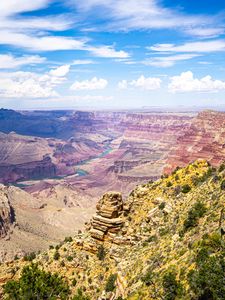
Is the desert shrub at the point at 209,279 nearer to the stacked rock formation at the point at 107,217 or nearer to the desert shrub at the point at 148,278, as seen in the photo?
the desert shrub at the point at 148,278

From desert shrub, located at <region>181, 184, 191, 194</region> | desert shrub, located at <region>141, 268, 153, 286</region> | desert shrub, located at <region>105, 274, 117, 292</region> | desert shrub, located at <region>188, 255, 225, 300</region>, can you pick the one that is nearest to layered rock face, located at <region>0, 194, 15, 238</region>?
desert shrub, located at <region>181, 184, 191, 194</region>

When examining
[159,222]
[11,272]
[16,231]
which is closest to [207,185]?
[159,222]

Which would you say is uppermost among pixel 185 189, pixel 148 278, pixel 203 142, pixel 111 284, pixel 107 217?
pixel 185 189

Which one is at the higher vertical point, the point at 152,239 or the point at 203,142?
the point at 152,239

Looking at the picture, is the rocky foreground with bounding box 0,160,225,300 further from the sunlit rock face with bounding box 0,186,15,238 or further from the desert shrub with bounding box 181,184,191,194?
the sunlit rock face with bounding box 0,186,15,238

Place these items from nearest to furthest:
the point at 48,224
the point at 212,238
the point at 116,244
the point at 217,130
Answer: the point at 212,238 → the point at 116,244 → the point at 48,224 → the point at 217,130

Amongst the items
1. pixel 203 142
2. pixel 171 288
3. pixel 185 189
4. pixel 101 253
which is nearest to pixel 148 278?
pixel 171 288

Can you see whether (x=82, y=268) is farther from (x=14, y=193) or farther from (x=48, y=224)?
(x=14, y=193)

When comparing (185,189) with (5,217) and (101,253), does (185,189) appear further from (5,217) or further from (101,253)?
(5,217)

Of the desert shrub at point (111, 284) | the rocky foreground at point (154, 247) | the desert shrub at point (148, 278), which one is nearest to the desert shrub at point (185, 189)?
the rocky foreground at point (154, 247)
